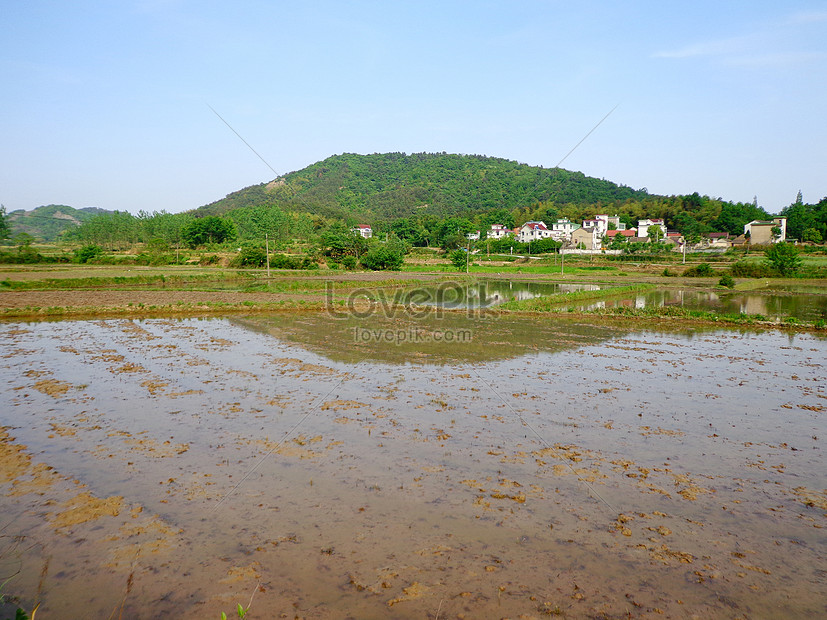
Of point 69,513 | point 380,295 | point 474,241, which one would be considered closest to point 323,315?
point 380,295

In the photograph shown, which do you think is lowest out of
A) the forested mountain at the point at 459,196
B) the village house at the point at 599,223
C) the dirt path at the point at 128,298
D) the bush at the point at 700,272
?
the dirt path at the point at 128,298

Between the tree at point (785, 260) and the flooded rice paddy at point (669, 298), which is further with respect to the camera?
the tree at point (785, 260)

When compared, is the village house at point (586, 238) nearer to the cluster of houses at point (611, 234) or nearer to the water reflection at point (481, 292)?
the cluster of houses at point (611, 234)

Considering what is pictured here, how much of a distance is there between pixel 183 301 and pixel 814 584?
99.1ft

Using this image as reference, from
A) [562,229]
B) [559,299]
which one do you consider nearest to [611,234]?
[562,229]

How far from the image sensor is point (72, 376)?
13227mm

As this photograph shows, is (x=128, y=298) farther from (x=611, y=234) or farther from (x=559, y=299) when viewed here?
(x=611, y=234)

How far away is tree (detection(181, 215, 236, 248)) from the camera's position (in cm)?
8038

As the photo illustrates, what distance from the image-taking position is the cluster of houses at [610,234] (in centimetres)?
7838

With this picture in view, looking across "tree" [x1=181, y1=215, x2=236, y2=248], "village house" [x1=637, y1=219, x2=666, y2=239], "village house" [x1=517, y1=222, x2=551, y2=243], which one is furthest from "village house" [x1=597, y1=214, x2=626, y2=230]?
"tree" [x1=181, y1=215, x2=236, y2=248]

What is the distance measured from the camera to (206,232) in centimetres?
8131

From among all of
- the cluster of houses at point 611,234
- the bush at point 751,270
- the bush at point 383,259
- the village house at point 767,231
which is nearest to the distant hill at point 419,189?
the cluster of houses at point 611,234

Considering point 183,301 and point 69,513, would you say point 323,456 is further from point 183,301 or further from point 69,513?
point 183,301

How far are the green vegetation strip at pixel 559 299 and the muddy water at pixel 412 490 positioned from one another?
12.6 metres
